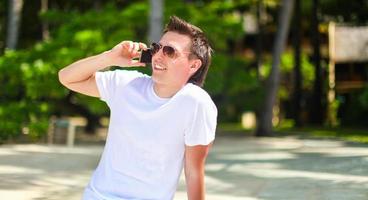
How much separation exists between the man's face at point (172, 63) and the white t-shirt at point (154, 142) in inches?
2.0

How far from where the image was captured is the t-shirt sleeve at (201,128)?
2.20 meters

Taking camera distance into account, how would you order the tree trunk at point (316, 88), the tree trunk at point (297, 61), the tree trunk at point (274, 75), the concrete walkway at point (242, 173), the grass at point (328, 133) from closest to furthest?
the concrete walkway at point (242, 173)
the grass at point (328, 133)
the tree trunk at point (274, 75)
the tree trunk at point (297, 61)
the tree trunk at point (316, 88)

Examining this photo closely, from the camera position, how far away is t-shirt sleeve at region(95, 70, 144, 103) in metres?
2.37

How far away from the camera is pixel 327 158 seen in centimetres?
1098

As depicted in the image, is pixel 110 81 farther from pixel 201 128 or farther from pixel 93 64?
pixel 201 128

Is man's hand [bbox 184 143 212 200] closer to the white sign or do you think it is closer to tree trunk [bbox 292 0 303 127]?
tree trunk [bbox 292 0 303 127]

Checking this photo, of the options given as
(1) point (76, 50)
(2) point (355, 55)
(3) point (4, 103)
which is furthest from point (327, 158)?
(2) point (355, 55)

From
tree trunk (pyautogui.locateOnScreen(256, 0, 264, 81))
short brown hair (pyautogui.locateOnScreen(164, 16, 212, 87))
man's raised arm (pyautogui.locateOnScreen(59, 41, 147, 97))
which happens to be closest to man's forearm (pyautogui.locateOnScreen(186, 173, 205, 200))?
short brown hair (pyautogui.locateOnScreen(164, 16, 212, 87))

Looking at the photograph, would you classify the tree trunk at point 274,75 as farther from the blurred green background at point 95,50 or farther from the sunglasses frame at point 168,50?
the sunglasses frame at point 168,50

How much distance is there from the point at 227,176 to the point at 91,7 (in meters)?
14.6

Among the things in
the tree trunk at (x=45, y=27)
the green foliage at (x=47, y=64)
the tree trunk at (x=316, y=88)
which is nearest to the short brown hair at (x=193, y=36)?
the green foliage at (x=47, y=64)

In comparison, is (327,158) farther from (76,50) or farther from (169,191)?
(169,191)

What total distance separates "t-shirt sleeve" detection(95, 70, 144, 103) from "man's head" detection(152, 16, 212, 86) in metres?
0.16

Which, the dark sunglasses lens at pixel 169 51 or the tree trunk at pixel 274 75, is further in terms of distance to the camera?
the tree trunk at pixel 274 75
